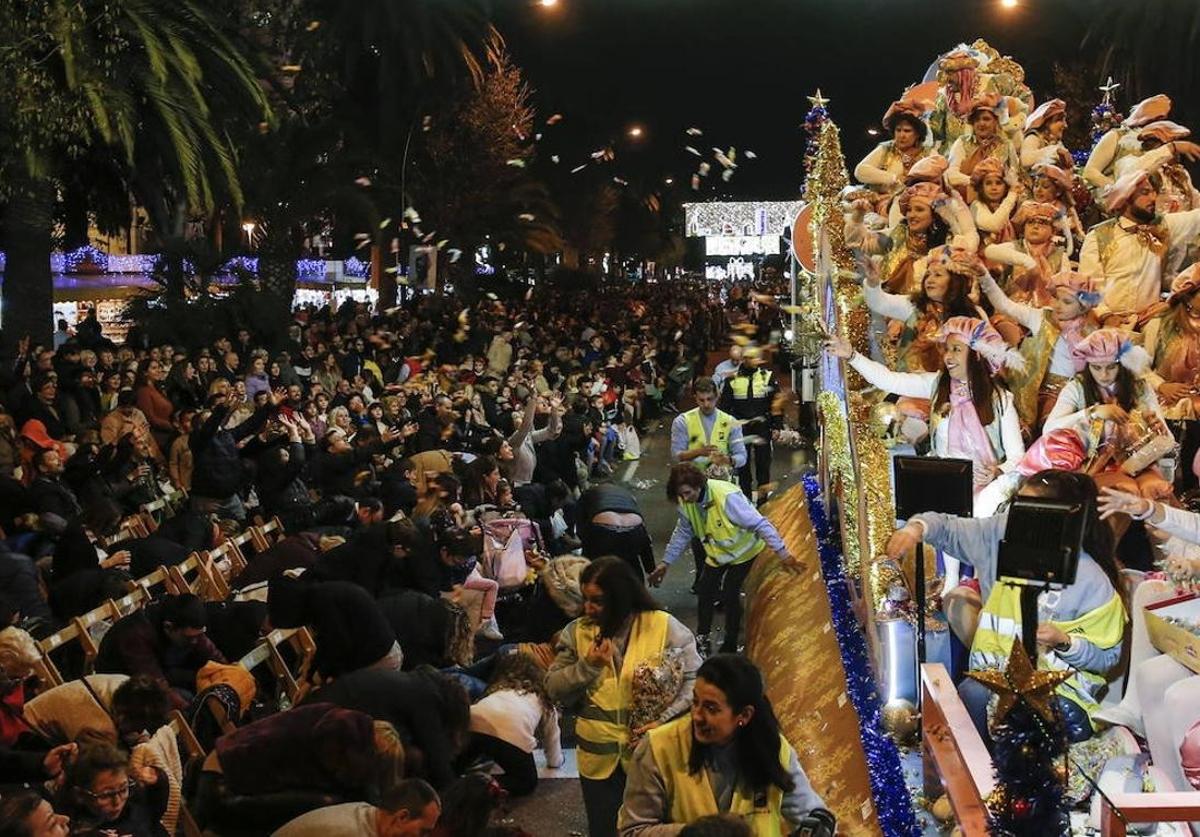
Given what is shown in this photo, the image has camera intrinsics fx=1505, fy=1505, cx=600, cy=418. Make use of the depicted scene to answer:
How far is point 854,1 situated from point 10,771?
3164 cm

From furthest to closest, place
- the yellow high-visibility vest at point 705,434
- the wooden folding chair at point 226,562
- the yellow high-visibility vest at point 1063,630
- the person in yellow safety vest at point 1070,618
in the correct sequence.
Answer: the yellow high-visibility vest at point 705,434 → the wooden folding chair at point 226,562 → the yellow high-visibility vest at point 1063,630 → the person in yellow safety vest at point 1070,618

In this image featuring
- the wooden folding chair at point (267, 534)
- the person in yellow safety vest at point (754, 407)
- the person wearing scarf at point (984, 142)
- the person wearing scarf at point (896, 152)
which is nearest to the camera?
the wooden folding chair at point (267, 534)

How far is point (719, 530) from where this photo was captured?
398 inches

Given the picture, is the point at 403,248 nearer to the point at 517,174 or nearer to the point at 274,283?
the point at 517,174

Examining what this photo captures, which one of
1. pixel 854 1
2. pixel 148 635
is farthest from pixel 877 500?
pixel 854 1

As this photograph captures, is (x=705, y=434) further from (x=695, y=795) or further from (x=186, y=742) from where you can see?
(x=695, y=795)

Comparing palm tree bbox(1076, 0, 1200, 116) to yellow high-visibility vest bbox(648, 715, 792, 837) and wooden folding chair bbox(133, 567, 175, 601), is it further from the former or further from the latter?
yellow high-visibility vest bbox(648, 715, 792, 837)

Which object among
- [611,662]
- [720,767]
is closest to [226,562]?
[611,662]

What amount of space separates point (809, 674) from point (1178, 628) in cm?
321

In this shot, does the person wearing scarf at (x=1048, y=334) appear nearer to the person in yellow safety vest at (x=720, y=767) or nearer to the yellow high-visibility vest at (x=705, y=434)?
the yellow high-visibility vest at (x=705, y=434)

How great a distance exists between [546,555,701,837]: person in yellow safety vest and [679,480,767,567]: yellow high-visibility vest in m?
3.87

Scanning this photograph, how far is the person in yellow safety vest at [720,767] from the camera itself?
4.82 m

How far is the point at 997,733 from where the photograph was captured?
4.39 meters

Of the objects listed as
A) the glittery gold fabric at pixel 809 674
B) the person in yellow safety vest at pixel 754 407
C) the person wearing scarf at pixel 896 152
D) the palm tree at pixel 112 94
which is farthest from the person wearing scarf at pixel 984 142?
the palm tree at pixel 112 94
